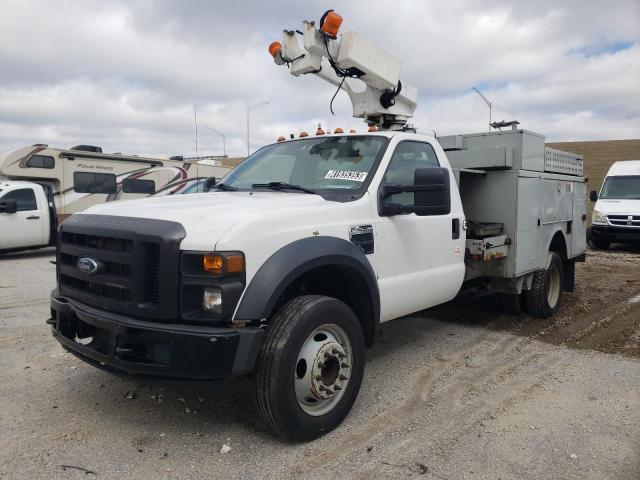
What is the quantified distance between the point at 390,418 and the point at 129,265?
200cm

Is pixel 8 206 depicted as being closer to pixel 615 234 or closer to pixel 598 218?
pixel 598 218

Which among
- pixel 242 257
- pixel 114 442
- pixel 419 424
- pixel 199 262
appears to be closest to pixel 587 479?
pixel 419 424

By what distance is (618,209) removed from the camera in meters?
14.0

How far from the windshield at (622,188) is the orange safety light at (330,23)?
506 inches

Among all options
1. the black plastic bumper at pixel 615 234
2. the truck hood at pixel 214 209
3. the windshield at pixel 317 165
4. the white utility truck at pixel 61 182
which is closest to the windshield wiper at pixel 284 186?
the windshield at pixel 317 165

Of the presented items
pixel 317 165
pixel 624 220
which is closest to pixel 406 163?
pixel 317 165

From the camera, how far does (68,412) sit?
12.2 feet

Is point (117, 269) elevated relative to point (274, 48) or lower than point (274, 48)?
lower

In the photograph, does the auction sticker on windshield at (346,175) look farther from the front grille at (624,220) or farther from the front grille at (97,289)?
the front grille at (624,220)

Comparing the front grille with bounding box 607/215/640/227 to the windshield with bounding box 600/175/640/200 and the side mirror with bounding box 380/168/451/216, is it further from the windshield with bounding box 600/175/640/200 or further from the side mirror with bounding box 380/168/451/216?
the side mirror with bounding box 380/168/451/216

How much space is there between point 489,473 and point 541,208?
370 centimetres

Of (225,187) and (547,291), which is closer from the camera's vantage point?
(225,187)

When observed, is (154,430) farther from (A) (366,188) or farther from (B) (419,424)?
(A) (366,188)

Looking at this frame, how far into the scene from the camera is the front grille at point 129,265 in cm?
293
